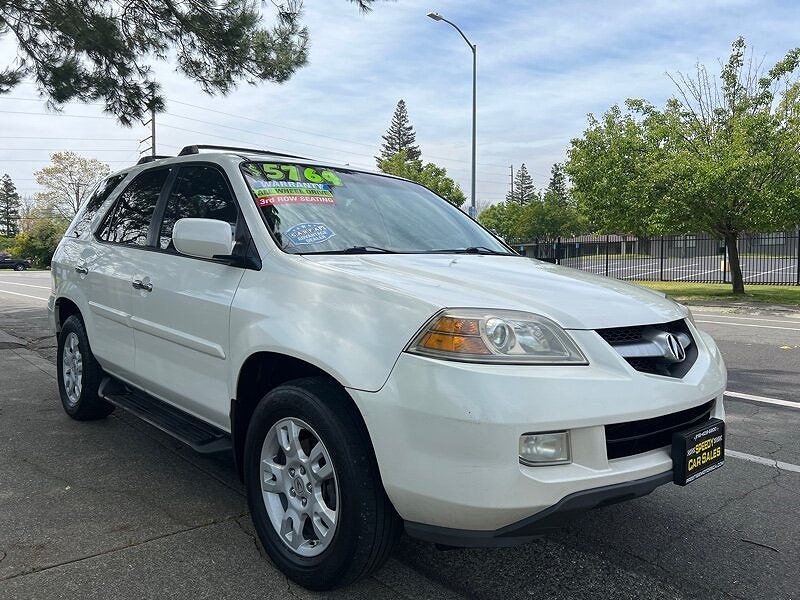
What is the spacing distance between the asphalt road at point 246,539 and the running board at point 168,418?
0.15 metres

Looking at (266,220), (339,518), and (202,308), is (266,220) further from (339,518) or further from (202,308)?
(339,518)

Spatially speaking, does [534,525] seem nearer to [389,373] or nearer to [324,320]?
[389,373]

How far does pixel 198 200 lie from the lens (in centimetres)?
356

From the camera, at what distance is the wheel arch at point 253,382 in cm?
276

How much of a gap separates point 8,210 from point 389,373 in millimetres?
120986

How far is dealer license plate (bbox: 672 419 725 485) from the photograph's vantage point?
2.36m

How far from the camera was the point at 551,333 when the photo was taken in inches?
88.1

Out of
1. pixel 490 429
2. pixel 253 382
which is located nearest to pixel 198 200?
pixel 253 382

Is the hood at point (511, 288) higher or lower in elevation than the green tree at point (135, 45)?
lower

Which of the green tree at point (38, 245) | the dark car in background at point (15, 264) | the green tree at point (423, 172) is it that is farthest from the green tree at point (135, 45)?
the green tree at point (38, 245)

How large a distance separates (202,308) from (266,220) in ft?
1.72

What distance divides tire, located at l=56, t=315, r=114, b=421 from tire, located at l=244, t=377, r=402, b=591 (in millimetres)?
2287

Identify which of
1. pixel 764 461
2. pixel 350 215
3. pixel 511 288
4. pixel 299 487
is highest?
pixel 350 215

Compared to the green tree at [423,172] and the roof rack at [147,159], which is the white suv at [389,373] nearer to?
the roof rack at [147,159]
